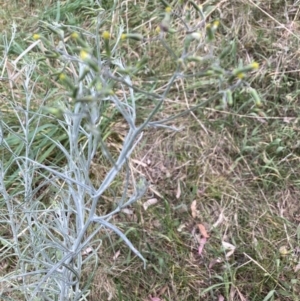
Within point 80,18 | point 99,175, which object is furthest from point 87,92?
point 80,18

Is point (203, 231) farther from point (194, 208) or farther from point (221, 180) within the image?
point (221, 180)

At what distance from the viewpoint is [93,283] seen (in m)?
1.67

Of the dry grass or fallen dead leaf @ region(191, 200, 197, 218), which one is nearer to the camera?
the dry grass

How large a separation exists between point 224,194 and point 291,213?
25cm

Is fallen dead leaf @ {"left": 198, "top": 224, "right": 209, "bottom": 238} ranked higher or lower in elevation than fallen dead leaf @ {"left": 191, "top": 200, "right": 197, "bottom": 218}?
lower

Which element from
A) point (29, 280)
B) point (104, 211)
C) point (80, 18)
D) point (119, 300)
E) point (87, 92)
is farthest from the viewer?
point (80, 18)

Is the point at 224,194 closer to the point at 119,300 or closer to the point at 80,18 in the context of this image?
the point at 119,300

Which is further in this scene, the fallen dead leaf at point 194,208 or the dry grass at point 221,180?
the fallen dead leaf at point 194,208

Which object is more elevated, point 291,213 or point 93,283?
point 291,213

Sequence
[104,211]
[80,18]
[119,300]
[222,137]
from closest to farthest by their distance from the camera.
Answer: [119,300]
[104,211]
[222,137]
[80,18]

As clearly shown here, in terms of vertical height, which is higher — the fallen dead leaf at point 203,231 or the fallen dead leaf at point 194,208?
the fallen dead leaf at point 194,208

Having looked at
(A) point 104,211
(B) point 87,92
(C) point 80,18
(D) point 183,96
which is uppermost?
(B) point 87,92

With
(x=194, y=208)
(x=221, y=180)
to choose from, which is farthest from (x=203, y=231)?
(x=221, y=180)

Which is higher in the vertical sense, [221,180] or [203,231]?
[221,180]
